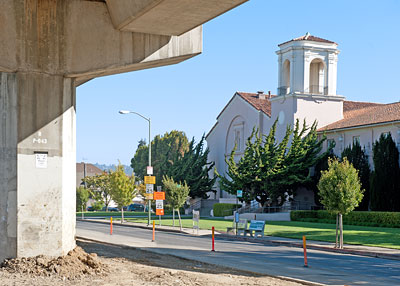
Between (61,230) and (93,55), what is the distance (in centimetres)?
371

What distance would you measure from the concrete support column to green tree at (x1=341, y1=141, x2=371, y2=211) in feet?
131

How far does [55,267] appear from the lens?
12289mm

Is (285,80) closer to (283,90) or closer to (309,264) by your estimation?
(283,90)

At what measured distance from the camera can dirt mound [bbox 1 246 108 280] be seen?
12.1m

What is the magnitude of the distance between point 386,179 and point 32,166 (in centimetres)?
3855

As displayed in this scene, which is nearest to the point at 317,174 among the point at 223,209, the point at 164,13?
the point at 223,209

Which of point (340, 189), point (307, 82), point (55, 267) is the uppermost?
point (307, 82)

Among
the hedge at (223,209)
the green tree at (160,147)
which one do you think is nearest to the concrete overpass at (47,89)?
the hedge at (223,209)

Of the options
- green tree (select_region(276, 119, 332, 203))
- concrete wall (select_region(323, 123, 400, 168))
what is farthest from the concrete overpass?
green tree (select_region(276, 119, 332, 203))

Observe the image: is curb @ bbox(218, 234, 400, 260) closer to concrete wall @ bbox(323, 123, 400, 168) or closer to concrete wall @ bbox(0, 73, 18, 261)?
concrete wall @ bbox(0, 73, 18, 261)

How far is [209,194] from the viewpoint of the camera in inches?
3049

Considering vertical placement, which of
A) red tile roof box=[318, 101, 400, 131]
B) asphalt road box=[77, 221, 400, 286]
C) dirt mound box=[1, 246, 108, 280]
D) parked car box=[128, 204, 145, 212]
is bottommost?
parked car box=[128, 204, 145, 212]

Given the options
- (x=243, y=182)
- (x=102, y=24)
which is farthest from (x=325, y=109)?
(x=102, y=24)

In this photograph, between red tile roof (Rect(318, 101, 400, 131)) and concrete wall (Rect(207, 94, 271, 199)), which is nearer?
red tile roof (Rect(318, 101, 400, 131))
